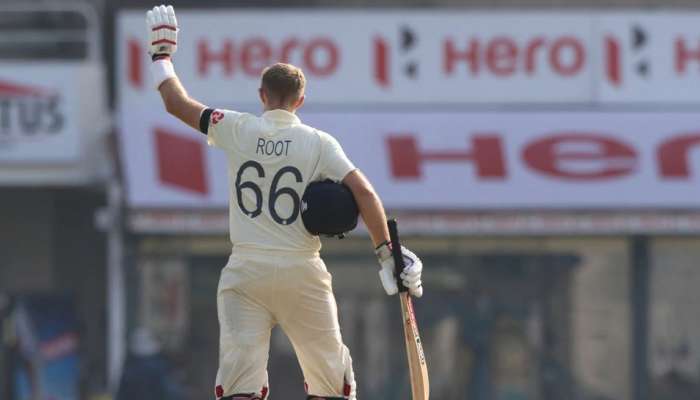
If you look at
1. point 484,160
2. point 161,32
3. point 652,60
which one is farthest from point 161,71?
point 652,60

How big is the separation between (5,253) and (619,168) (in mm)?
6900

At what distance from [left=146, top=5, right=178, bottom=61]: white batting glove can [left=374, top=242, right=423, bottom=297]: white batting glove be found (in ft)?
4.32

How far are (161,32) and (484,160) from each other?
8.46 m

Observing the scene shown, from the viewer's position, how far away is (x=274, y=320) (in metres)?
7.18

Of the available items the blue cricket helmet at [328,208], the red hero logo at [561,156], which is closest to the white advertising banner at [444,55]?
the red hero logo at [561,156]

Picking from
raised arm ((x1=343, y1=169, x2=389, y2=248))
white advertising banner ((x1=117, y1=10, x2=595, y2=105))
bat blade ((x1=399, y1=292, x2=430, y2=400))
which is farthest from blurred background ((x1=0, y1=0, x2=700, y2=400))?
raised arm ((x1=343, y1=169, x2=389, y2=248))

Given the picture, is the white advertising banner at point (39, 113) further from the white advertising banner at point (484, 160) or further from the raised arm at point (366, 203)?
the raised arm at point (366, 203)

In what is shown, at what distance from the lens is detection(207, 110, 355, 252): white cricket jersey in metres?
7.02

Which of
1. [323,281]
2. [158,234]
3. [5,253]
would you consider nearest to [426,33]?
[158,234]

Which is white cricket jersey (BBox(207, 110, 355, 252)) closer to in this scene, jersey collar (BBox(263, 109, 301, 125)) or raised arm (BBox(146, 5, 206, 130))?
jersey collar (BBox(263, 109, 301, 125))

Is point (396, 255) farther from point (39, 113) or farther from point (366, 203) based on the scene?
point (39, 113)

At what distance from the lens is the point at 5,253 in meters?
18.1

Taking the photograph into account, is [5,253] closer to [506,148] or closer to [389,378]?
[389,378]

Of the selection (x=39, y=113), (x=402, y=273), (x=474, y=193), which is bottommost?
(x=474, y=193)
